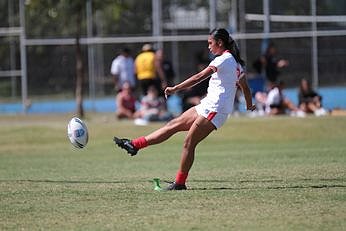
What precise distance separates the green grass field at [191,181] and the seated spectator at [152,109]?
3.94ft

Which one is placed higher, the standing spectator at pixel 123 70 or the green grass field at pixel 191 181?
the standing spectator at pixel 123 70

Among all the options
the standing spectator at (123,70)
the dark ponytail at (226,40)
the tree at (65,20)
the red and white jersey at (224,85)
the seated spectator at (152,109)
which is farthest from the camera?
the standing spectator at (123,70)

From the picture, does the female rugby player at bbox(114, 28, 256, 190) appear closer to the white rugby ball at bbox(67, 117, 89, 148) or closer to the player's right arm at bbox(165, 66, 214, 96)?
the player's right arm at bbox(165, 66, 214, 96)

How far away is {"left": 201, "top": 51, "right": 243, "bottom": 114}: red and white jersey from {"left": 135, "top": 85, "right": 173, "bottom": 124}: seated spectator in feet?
43.4

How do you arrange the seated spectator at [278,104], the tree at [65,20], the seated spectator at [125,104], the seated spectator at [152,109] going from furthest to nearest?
the tree at [65,20] → the seated spectator at [125,104] → the seated spectator at [278,104] → the seated spectator at [152,109]

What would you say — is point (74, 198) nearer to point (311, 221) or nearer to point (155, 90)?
point (311, 221)

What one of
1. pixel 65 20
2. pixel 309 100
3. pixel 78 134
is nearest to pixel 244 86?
pixel 78 134

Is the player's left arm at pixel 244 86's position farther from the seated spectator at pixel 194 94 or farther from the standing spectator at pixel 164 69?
the standing spectator at pixel 164 69

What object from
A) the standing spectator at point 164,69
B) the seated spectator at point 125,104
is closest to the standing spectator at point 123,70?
the seated spectator at point 125,104

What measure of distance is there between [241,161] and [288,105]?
30.9ft

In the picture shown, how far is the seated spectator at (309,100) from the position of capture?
2630 cm

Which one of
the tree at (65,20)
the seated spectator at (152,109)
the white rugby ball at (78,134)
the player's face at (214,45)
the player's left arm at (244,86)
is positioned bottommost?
the seated spectator at (152,109)

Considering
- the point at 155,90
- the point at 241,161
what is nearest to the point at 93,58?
the point at 155,90

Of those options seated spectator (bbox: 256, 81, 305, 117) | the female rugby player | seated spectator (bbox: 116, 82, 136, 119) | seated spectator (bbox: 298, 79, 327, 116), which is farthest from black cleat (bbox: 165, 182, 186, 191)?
seated spectator (bbox: 116, 82, 136, 119)
